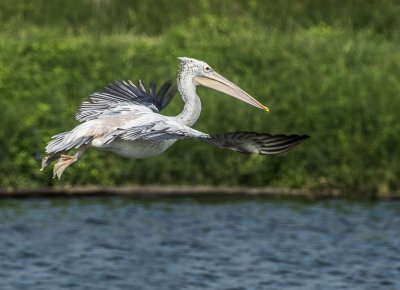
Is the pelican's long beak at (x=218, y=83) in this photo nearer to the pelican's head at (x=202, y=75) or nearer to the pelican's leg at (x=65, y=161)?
the pelican's head at (x=202, y=75)

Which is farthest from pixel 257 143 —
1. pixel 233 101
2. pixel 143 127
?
pixel 233 101

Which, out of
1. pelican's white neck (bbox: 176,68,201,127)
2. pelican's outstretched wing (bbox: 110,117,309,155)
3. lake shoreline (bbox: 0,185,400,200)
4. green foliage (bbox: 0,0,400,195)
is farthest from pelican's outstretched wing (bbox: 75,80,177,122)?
lake shoreline (bbox: 0,185,400,200)

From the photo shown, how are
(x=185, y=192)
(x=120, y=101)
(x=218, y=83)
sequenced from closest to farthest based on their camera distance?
1. (x=218, y=83)
2. (x=120, y=101)
3. (x=185, y=192)

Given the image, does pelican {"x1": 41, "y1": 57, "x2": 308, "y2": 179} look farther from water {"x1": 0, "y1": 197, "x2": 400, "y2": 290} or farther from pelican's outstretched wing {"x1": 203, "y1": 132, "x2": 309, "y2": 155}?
water {"x1": 0, "y1": 197, "x2": 400, "y2": 290}

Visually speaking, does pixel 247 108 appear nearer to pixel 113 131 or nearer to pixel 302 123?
pixel 302 123

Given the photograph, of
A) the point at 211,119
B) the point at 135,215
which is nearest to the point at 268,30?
the point at 211,119

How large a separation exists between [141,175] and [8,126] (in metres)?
1.78

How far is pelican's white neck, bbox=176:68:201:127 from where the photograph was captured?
10.4 meters

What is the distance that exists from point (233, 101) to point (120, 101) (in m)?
7.41

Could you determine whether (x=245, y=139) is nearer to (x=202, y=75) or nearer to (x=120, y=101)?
(x=202, y=75)

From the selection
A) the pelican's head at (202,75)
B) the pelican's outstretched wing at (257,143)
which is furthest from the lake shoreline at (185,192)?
the pelican's outstretched wing at (257,143)

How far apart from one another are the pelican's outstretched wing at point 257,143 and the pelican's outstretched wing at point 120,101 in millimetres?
1967

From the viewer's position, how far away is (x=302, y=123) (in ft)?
61.0

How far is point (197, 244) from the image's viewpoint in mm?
16516
